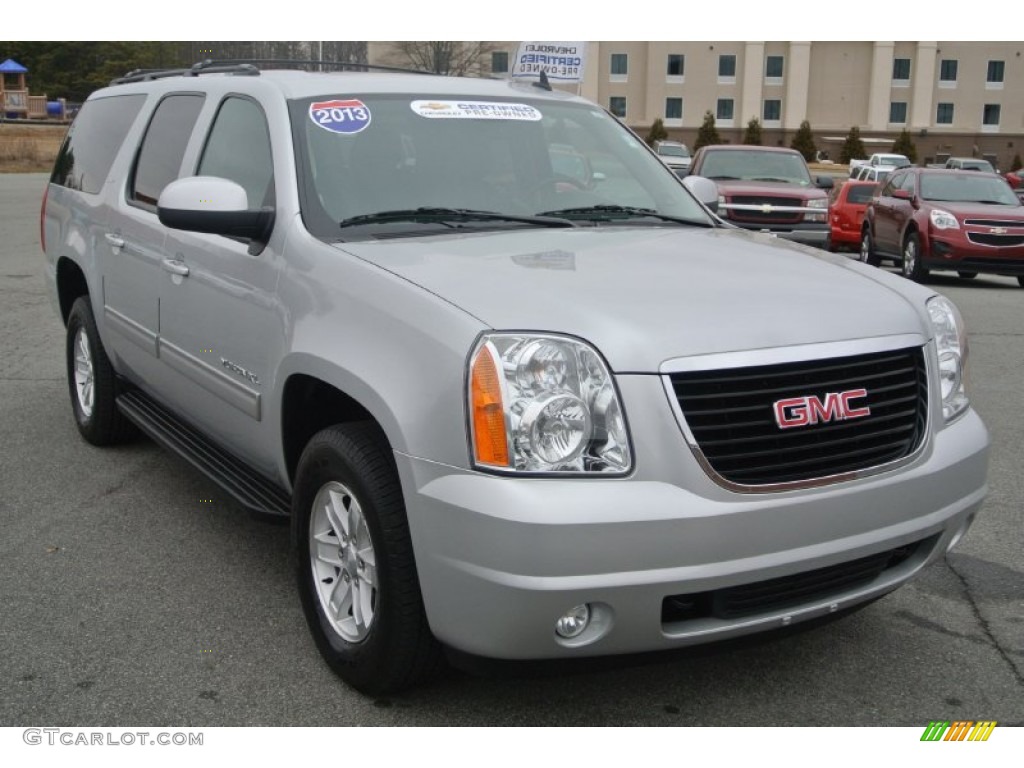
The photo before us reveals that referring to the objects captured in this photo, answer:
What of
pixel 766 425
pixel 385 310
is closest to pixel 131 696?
pixel 385 310

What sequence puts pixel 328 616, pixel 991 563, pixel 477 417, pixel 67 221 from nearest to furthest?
pixel 477 417 → pixel 328 616 → pixel 991 563 → pixel 67 221

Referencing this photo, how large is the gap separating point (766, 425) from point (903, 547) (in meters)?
0.71

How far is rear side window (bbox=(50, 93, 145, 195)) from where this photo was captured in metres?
5.80

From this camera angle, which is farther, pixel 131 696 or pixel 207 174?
pixel 207 174

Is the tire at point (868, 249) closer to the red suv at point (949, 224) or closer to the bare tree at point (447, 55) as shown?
the red suv at point (949, 224)

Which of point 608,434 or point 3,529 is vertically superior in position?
point 608,434

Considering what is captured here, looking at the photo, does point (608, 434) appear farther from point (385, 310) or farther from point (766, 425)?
point (385, 310)

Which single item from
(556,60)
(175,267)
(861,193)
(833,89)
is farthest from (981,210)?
(833,89)

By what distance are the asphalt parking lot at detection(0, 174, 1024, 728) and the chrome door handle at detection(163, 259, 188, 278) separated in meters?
1.11

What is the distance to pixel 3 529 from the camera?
16.1ft

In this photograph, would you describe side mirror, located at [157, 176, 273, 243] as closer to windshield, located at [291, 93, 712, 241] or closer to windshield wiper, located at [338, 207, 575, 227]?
windshield, located at [291, 93, 712, 241]

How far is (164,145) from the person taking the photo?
520 cm

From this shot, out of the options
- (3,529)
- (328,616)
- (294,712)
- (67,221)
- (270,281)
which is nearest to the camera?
(294,712)
